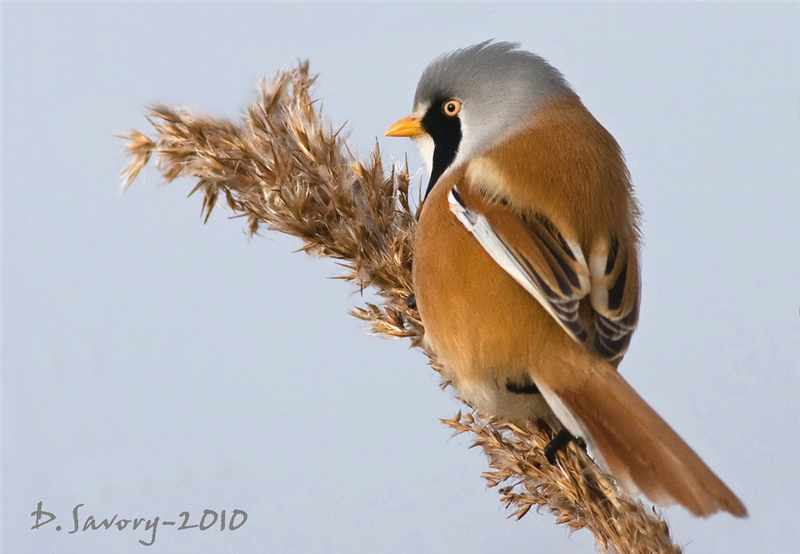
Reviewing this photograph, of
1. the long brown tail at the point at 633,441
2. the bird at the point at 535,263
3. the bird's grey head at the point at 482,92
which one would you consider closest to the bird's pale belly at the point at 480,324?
the bird at the point at 535,263

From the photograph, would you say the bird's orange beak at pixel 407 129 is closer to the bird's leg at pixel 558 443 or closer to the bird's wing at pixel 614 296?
the bird's wing at pixel 614 296

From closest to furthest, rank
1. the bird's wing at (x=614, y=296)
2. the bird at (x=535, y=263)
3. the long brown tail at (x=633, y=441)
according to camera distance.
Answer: the long brown tail at (x=633, y=441) → the bird at (x=535, y=263) → the bird's wing at (x=614, y=296)

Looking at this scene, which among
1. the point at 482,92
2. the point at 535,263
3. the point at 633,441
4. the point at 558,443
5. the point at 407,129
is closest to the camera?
the point at 633,441

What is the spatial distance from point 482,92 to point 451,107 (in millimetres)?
97

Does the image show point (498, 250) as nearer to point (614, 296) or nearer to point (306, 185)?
point (614, 296)

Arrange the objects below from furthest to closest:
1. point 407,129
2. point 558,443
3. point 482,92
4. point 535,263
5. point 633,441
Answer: point 407,129, point 482,92, point 535,263, point 558,443, point 633,441

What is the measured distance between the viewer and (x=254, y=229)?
6.77ft

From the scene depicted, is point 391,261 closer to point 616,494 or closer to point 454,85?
point 454,85

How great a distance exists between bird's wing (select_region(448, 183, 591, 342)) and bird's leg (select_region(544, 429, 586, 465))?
21 cm

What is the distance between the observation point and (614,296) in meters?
1.89

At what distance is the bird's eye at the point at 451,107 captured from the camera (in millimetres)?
2232

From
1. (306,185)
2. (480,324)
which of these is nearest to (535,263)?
(480,324)

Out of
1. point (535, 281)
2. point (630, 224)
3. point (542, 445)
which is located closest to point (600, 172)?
Result: point (630, 224)

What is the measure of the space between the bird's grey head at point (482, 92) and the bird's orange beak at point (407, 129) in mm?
64
